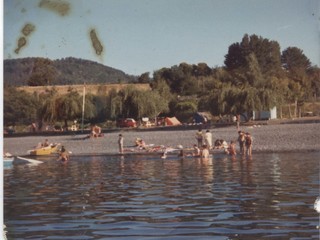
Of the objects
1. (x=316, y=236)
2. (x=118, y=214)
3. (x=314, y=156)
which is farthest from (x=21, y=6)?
(x=314, y=156)

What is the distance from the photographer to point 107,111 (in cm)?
672

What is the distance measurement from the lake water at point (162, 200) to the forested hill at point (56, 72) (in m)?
0.98

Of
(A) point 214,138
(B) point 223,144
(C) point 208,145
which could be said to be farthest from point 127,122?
(C) point 208,145

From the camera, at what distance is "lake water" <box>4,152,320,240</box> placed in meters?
3.94

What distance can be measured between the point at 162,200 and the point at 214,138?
3264 mm

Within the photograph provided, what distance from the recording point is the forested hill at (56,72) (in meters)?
4.45

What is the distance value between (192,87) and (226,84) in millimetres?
353

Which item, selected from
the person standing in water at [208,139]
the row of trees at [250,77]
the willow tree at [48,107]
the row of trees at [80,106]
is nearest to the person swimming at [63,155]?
the row of trees at [80,106]

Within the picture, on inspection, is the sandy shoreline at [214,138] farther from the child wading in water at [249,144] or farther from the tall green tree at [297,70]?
the tall green tree at [297,70]

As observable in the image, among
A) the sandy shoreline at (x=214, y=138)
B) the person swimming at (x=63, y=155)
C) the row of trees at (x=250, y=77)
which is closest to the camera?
the row of trees at (x=250, y=77)

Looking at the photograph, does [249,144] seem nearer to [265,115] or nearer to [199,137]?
[199,137]

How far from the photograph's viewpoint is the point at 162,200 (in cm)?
528

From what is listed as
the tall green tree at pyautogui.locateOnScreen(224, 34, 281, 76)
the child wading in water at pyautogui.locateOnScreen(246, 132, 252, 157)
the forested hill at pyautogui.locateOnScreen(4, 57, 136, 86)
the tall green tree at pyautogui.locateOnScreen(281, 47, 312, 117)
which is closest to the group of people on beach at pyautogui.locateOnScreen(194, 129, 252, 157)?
the child wading in water at pyautogui.locateOnScreen(246, 132, 252, 157)

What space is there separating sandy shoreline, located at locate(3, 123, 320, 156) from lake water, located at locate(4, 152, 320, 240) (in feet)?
0.54
